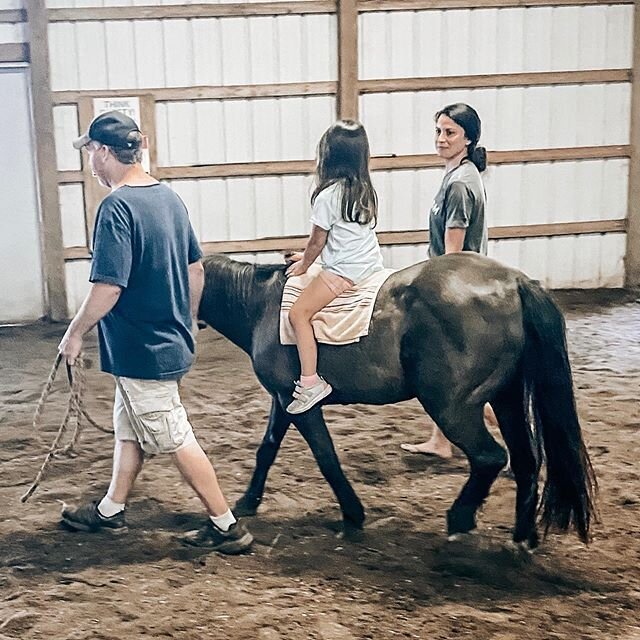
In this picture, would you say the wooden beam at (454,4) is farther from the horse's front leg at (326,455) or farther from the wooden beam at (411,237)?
the horse's front leg at (326,455)

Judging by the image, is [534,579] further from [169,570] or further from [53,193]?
[53,193]

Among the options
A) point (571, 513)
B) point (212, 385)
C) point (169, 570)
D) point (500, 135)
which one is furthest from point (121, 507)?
point (500, 135)

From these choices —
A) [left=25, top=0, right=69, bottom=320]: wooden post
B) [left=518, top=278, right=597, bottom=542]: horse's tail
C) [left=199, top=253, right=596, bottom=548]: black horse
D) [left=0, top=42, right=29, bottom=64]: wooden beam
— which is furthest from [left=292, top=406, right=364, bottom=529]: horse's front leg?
[left=0, top=42, right=29, bottom=64]: wooden beam

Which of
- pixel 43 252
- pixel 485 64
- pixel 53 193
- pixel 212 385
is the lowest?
pixel 212 385

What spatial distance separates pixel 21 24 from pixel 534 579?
18.9ft

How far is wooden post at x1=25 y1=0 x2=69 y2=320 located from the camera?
6996mm

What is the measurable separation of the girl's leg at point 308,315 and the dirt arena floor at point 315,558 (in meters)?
0.67

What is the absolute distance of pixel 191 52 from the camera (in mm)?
7211

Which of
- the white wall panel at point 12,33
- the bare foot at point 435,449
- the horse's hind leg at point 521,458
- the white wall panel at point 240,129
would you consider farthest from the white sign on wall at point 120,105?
the horse's hind leg at point 521,458

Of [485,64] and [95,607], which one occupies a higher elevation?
[485,64]

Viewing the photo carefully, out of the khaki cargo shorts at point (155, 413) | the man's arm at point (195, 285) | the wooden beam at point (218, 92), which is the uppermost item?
the wooden beam at point (218, 92)

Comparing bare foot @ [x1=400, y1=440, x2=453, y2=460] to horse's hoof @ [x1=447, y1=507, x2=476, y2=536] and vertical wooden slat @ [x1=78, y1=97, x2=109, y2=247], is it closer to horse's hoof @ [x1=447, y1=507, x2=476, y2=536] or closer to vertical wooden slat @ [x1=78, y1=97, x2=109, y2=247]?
horse's hoof @ [x1=447, y1=507, x2=476, y2=536]

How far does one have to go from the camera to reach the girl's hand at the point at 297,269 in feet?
11.0

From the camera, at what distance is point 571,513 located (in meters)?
3.14
